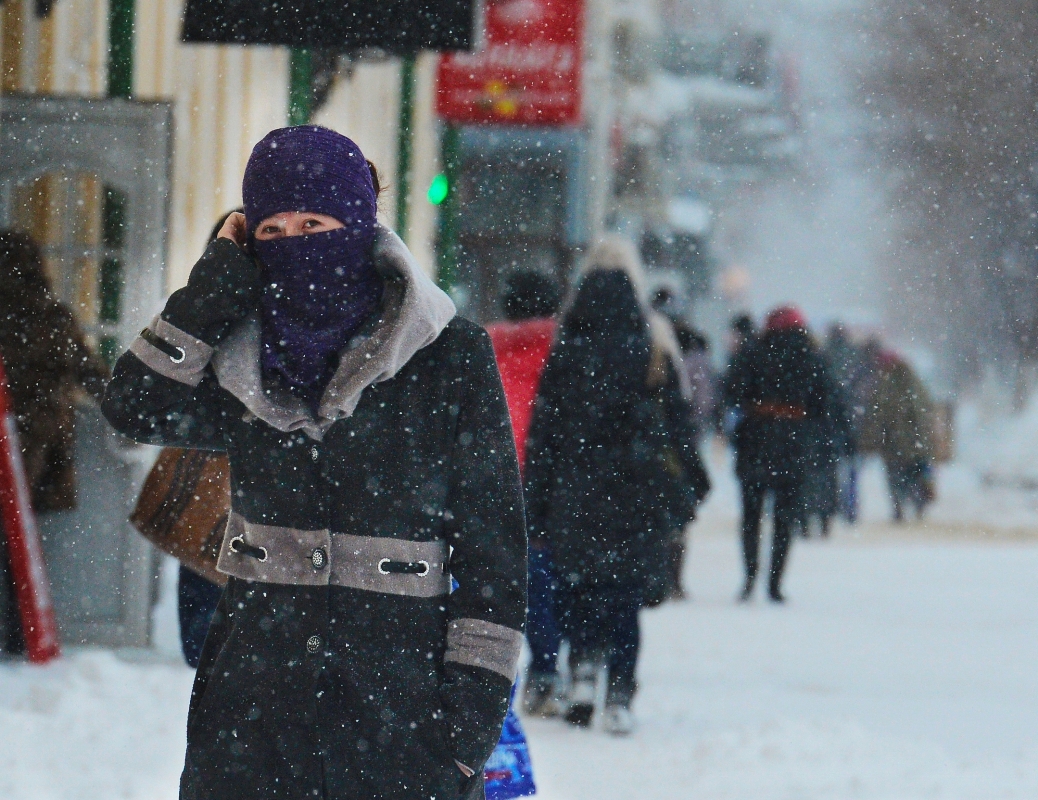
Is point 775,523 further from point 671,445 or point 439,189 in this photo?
point 671,445

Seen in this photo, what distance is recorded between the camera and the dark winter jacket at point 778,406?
9930mm

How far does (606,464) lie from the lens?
636 centimetres

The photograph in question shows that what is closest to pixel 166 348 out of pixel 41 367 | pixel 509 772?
pixel 509 772

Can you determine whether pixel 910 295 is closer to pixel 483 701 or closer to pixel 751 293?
pixel 751 293

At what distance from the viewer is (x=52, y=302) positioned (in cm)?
694

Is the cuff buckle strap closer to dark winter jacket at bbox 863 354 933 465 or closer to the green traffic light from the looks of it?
the green traffic light

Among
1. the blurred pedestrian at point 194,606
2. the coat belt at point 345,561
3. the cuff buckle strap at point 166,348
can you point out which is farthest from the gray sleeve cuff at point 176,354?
the blurred pedestrian at point 194,606

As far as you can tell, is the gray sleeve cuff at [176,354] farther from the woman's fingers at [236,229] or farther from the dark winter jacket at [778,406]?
the dark winter jacket at [778,406]

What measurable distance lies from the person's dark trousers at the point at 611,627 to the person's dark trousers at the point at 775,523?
3835 mm

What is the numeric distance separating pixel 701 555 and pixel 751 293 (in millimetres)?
75799

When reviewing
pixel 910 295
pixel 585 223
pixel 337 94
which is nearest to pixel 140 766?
pixel 337 94

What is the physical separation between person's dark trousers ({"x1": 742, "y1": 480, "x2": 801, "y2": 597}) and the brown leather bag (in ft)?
20.3

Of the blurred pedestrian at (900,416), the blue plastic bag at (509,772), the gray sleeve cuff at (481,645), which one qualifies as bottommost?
the blurred pedestrian at (900,416)

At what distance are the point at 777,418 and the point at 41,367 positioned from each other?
4916 millimetres
